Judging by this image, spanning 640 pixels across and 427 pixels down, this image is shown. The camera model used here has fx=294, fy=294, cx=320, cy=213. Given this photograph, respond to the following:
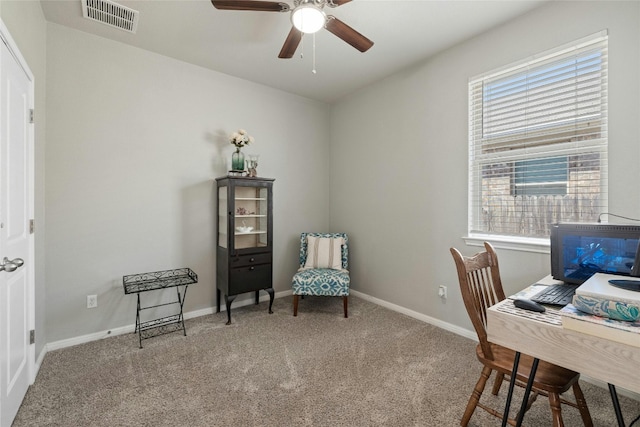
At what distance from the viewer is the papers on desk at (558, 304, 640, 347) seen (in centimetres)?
89

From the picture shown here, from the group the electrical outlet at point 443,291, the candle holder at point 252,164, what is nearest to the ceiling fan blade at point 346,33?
the candle holder at point 252,164

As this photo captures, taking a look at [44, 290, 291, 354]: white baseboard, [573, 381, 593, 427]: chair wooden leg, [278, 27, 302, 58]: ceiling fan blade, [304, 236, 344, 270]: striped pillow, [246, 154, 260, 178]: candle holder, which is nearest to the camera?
[573, 381, 593, 427]: chair wooden leg

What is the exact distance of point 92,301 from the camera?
2.65 m

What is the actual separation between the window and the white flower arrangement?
2309mm

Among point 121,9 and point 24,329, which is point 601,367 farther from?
point 121,9

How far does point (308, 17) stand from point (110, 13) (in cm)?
170

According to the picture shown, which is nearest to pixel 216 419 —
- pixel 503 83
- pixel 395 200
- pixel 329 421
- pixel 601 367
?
pixel 329 421

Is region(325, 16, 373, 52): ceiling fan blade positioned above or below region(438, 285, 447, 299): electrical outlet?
above

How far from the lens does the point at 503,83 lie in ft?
8.28

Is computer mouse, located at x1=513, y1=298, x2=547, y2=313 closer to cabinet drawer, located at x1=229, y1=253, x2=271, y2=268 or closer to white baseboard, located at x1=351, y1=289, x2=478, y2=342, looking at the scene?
white baseboard, located at x1=351, y1=289, x2=478, y2=342

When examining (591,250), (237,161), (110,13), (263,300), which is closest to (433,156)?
(591,250)

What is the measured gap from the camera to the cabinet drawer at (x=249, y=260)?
3.11 meters

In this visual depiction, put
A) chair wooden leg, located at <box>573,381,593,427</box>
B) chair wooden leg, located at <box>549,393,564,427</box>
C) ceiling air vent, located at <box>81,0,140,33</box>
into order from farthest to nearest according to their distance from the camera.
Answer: ceiling air vent, located at <box>81,0,140,33</box>
chair wooden leg, located at <box>573,381,593,427</box>
chair wooden leg, located at <box>549,393,564,427</box>

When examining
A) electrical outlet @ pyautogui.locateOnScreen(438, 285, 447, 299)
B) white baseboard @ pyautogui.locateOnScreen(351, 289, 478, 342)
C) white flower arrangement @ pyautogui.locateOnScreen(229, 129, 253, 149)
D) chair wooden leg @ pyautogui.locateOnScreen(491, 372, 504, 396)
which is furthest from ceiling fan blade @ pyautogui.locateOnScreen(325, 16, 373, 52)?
white baseboard @ pyautogui.locateOnScreen(351, 289, 478, 342)
